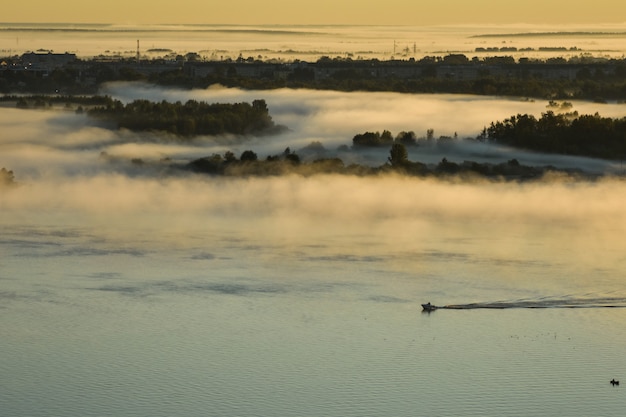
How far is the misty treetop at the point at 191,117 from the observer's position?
4088 cm

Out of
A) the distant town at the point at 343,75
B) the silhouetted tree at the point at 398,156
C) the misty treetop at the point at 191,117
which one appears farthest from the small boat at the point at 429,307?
the distant town at the point at 343,75

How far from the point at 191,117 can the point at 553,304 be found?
21.3 meters

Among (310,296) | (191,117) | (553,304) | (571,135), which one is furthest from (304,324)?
(191,117)

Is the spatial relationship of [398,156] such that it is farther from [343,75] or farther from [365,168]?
[343,75]

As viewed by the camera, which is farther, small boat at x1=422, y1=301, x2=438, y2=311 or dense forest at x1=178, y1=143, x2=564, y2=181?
dense forest at x1=178, y1=143, x2=564, y2=181

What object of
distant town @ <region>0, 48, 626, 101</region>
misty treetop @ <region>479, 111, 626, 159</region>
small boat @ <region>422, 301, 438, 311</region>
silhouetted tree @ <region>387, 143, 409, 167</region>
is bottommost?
small boat @ <region>422, 301, 438, 311</region>

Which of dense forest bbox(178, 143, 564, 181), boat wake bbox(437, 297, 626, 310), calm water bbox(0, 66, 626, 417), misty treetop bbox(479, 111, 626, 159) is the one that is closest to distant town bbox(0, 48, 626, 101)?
misty treetop bbox(479, 111, 626, 159)

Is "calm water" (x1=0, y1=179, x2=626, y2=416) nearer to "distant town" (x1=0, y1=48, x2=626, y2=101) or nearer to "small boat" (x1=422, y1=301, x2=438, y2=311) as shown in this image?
"small boat" (x1=422, y1=301, x2=438, y2=311)

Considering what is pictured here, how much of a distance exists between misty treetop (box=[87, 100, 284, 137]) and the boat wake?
20.4m

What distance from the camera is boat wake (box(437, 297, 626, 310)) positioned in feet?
67.5

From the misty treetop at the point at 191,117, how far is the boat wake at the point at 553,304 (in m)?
20.4

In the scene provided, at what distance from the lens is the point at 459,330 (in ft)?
62.6

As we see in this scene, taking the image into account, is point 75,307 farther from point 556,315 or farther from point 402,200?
point 402,200

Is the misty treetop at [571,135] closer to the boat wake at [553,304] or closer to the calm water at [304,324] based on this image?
the calm water at [304,324]
